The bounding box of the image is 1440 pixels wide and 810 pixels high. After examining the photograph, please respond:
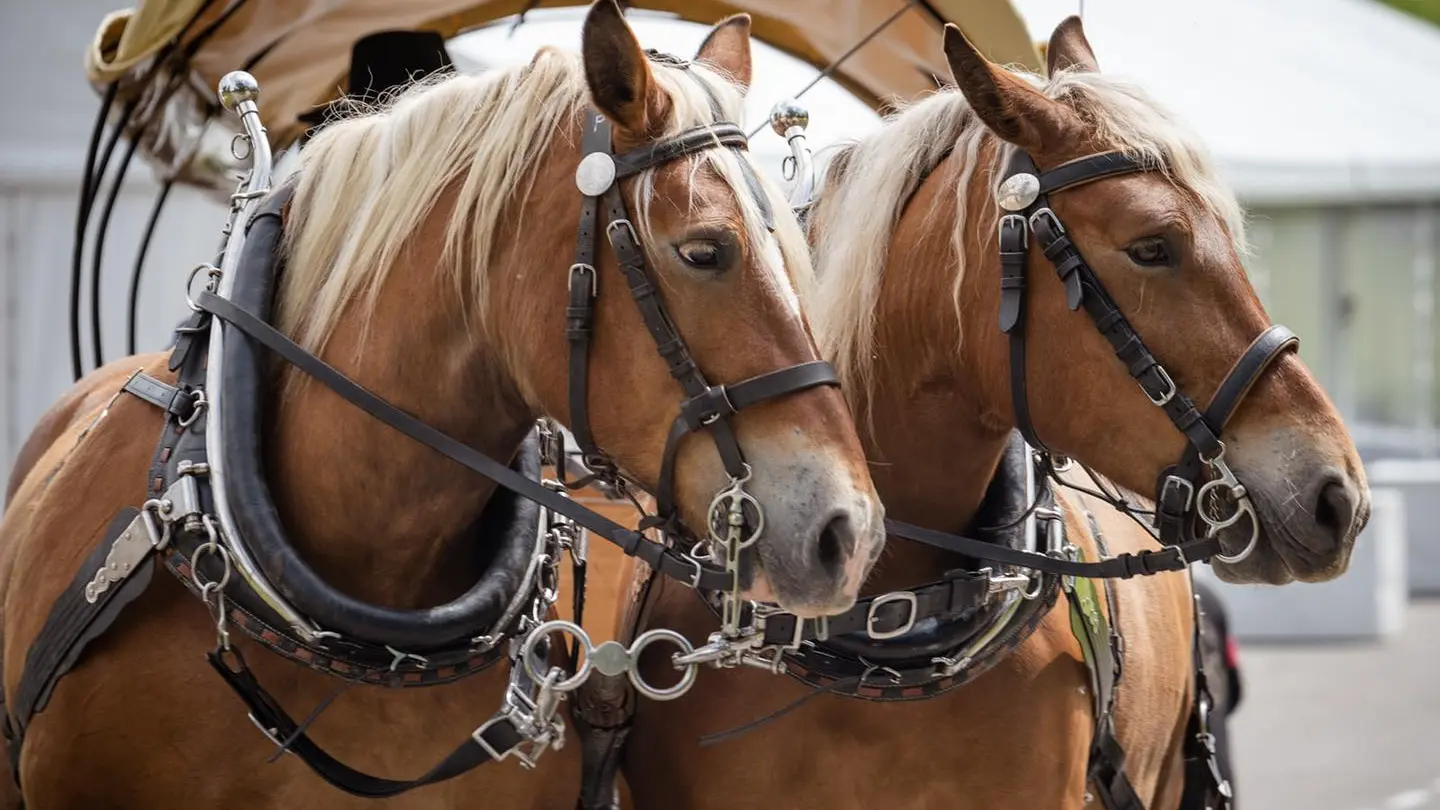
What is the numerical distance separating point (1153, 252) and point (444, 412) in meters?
0.95

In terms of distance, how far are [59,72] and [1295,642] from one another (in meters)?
6.98

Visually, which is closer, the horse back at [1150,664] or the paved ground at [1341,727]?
the horse back at [1150,664]

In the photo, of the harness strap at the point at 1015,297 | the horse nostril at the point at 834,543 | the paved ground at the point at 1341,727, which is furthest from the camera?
the paved ground at the point at 1341,727

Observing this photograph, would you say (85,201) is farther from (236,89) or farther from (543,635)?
(543,635)

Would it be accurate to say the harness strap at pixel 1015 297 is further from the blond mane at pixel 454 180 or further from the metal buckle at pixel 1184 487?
the blond mane at pixel 454 180

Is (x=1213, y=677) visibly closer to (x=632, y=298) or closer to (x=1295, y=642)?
(x=632, y=298)

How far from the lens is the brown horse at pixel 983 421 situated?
1.97 m

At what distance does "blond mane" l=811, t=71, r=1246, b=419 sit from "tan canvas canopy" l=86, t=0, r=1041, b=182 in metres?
0.64

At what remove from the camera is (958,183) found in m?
2.20

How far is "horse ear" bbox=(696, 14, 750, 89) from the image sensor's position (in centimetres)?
217

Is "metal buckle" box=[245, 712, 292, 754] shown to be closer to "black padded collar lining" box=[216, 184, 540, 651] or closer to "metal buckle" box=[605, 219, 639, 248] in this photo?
"black padded collar lining" box=[216, 184, 540, 651]

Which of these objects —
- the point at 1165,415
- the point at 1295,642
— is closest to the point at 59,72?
the point at 1165,415

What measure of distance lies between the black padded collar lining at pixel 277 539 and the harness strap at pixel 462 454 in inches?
1.6

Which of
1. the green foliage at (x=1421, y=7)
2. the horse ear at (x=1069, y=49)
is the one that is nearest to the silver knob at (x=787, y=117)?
the horse ear at (x=1069, y=49)
